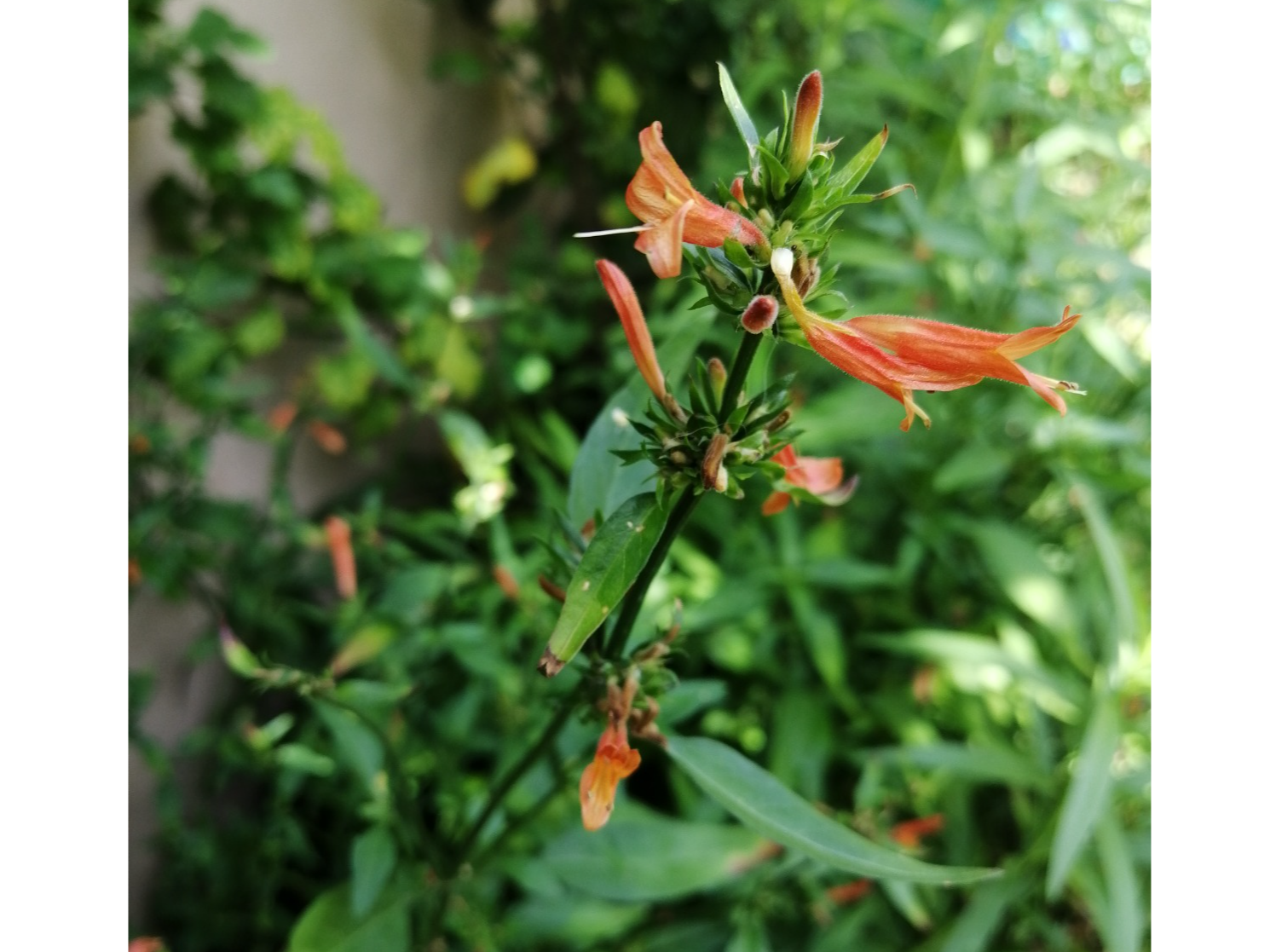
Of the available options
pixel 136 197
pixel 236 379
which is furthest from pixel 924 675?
pixel 136 197

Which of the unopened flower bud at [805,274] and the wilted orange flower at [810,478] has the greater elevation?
the unopened flower bud at [805,274]

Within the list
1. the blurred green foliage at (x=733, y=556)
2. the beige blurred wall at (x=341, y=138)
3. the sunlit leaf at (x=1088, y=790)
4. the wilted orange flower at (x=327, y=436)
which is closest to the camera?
the sunlit leaf at (x=1088, y=790)

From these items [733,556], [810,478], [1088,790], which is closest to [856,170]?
[810,478]

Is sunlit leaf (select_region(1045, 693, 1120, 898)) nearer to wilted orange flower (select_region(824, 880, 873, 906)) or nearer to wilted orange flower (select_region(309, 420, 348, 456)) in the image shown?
A: wilted orange flower (select_region(824, 880, 873, 906))

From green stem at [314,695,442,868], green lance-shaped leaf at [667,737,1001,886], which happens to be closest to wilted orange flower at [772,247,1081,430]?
green lance-shaped leaf at [667,737,1001,886]

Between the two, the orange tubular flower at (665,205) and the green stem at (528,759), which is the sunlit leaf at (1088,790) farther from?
the orange tubular flower at (665,205)

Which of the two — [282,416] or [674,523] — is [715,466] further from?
[282,416]

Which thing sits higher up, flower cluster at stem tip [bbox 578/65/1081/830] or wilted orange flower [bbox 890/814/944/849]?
flower cluster at stem tip [bbox 578/65/1081/830]

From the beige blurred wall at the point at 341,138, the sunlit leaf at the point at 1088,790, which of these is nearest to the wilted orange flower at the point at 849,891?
the sunlit leaf at the point at 1088,790
